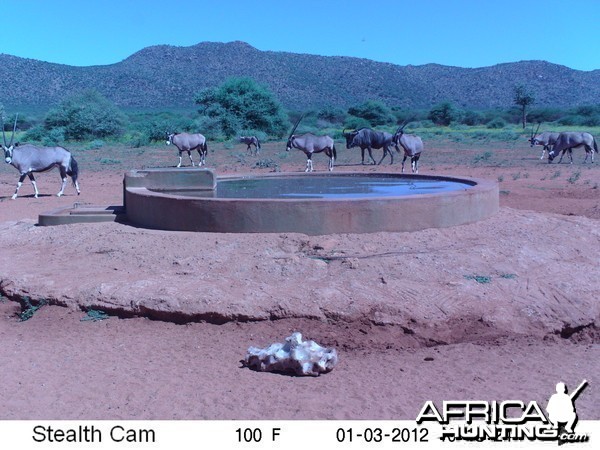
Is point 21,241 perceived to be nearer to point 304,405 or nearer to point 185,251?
point 185,251

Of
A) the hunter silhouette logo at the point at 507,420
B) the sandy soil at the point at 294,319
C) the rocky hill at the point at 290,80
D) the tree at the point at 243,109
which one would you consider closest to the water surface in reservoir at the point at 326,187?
the sandy soil at the point at 294,319

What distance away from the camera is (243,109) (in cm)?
4553

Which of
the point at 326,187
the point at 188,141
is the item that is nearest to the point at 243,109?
the point at 188,141

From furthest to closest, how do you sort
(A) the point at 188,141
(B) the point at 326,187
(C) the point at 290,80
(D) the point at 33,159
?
1. (C) the point at 290,80
2. (A) the point at 188,141
3. (D) the point at 33,159
4. (B) the point at 326,187

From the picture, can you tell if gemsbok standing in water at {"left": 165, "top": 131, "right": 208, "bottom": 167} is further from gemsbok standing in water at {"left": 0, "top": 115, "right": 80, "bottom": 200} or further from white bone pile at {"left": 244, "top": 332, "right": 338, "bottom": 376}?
white bone pile at {"left": 244, "top": 332, "right": 338, "bottom": 376}

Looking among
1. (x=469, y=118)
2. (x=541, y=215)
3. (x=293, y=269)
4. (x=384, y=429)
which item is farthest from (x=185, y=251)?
(x=469, y=118)

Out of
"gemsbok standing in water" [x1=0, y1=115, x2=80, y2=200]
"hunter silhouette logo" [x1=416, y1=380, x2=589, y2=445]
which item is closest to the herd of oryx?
"gemsbok standing in water" [x1=0, y1=115, x2=80, y2=200]

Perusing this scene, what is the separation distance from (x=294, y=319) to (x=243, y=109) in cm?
3933

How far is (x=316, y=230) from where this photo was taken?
8.63 meters

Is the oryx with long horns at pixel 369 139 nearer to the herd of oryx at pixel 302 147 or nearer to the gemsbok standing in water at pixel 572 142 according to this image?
the herd of oryx at pixel 302 147

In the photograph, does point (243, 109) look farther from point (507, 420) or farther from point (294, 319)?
point (507, 420)

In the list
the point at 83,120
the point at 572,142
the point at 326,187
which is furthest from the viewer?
the point at 83,120

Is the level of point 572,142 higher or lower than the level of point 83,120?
lower

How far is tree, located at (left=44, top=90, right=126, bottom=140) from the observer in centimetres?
4459
